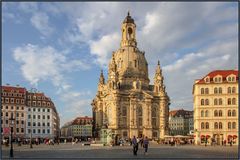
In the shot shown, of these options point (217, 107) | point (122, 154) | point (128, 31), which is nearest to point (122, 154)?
point (122, 154)

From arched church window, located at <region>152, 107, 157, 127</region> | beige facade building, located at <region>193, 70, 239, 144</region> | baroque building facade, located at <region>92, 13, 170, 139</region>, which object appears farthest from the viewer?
arched church window, located at <region>152, 107, 157, 127</region>

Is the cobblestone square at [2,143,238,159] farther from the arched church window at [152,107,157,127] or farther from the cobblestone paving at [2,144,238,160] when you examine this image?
the arched church window at [152,107,157,127]

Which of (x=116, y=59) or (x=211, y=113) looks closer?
(x=211, y=113)

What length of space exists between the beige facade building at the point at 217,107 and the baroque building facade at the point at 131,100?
46.0 m

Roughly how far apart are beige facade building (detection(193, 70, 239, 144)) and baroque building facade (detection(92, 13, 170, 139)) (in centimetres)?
4599

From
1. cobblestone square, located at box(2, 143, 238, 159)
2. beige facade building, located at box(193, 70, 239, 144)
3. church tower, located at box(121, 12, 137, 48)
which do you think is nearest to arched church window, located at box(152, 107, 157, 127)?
church tower, located at box(121, 12, 137, 48)

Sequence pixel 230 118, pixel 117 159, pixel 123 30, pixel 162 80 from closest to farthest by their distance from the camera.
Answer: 1. pixel 117 159
2. pixel 230 118
3. pixel 162 80
4. pixel 123 30

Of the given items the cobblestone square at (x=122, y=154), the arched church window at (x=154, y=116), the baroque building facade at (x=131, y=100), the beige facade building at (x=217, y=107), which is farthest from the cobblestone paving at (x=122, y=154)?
the arched church window at (x=154, y=116)

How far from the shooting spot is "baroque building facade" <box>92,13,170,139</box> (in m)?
146

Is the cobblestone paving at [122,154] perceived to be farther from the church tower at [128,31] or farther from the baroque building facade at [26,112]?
the church tower at [128,31]

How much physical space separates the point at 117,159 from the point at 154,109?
12006 cm

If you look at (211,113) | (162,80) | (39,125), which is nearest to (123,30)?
(162,80)

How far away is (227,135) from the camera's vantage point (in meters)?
98.0

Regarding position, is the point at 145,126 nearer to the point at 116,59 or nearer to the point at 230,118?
the point at 116,59
